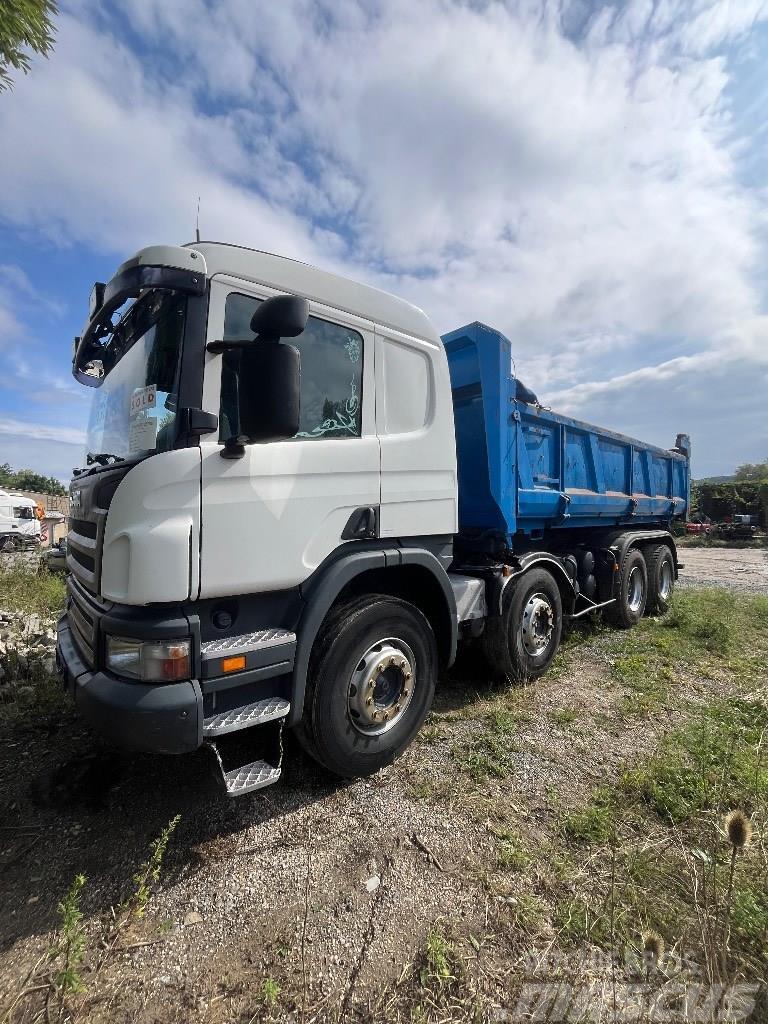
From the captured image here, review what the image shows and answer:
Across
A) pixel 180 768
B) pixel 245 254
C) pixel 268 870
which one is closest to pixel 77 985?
pixel 268 870

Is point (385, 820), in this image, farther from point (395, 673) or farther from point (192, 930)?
point (192, 930)

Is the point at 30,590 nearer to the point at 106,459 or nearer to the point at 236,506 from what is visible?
the point at 106,459

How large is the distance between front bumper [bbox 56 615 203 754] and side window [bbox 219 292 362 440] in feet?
3.63

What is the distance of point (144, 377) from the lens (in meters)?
2.34

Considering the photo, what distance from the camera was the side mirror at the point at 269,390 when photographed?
202cm

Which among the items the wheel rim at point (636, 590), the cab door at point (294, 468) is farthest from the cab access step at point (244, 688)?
the wheel rim at point (636, 590)

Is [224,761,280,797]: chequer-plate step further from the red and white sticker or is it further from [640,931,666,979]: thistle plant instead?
the red and white sticker

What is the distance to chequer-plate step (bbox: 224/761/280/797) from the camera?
81.4 inches

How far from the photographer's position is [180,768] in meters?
2.87

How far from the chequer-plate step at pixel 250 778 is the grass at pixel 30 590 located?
185 inches

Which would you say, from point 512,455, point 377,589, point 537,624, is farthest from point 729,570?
point 377,589

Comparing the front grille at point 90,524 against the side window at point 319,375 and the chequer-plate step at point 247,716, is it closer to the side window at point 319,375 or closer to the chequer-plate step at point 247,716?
the side window at point 319,375

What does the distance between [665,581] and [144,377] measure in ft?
24.0

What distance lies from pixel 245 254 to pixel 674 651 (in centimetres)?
536
